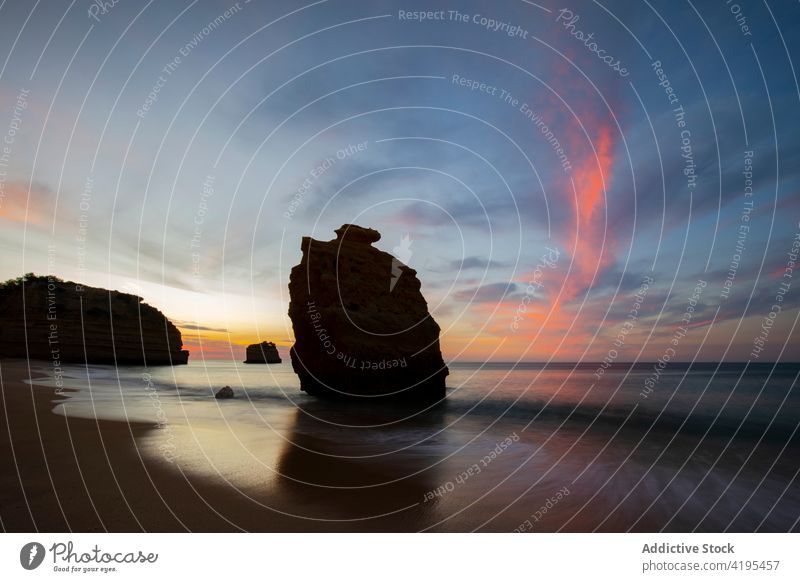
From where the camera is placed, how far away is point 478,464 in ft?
29.1

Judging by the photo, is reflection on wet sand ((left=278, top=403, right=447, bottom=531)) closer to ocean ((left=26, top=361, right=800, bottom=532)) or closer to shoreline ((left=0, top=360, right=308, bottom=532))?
ocean ((left=26, top=361, right=800, bottom=532))

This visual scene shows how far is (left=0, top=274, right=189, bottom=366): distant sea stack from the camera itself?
3909 cm

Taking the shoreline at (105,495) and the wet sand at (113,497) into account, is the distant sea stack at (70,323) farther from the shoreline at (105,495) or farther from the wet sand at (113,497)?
the wet sand at (113,497)

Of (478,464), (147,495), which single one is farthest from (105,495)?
(478,464)

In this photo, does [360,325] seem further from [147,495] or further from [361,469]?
[147,495]

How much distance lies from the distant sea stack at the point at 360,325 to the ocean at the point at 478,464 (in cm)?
220

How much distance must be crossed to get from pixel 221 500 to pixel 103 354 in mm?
56440

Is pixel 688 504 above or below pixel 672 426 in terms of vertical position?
above

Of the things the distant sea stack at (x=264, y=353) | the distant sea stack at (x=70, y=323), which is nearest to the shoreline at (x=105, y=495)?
the distant sea stack at (x=70, y=323)

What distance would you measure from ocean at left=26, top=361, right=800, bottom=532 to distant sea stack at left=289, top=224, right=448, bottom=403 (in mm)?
2197

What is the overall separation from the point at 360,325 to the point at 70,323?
146 feet
